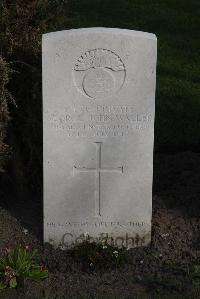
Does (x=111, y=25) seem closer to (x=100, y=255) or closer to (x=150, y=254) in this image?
(x=150, y=254)

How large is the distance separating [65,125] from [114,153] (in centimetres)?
44

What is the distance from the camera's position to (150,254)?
219 inches

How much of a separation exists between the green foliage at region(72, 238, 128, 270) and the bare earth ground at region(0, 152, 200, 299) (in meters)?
0.05

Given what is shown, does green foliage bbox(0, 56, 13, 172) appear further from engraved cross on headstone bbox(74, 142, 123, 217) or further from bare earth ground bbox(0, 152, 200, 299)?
engraved cross on headstone bbox(74, 142, 123, 217)

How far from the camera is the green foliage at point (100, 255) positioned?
17.5 feet

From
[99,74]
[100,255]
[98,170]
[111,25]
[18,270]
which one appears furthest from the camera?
[111,25]

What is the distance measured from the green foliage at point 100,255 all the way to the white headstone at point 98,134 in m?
0.19

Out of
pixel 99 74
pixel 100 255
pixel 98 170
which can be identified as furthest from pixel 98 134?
pixel 100 255

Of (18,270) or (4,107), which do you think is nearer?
(18,270)

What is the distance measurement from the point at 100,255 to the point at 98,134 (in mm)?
905

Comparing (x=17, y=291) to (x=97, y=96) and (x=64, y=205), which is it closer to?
(x=64, y=205)

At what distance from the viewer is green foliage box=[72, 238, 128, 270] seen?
17.5 ft

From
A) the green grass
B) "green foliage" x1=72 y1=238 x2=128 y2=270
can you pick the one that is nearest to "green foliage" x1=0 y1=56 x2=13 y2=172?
"green foliage" x1=72 y1=238 x2=128 y2=270

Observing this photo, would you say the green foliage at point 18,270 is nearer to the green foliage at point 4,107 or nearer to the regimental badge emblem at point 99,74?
the green foliage at point 4,107
